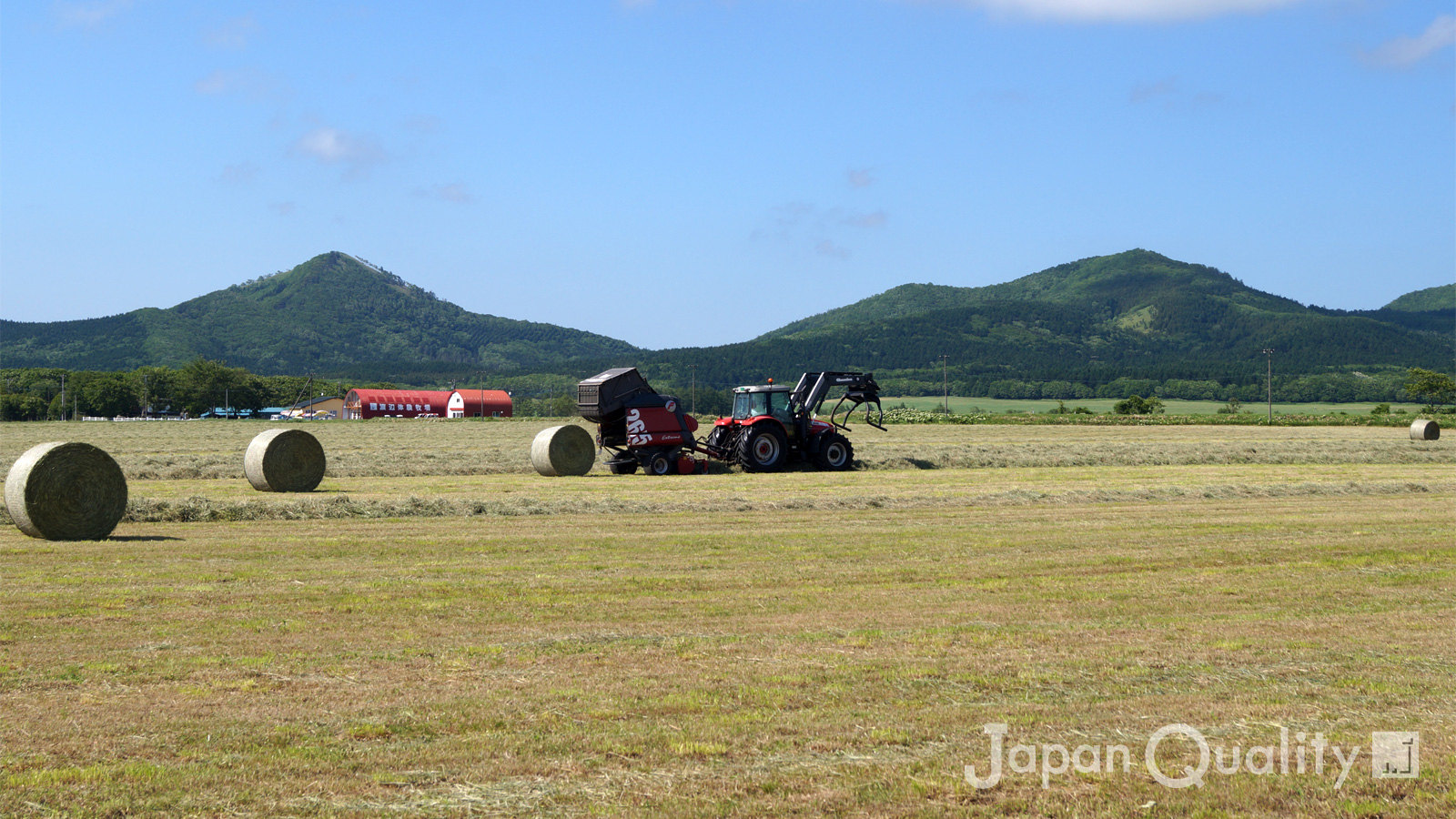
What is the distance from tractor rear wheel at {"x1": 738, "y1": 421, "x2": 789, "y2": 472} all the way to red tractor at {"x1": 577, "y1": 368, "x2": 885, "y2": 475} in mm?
21

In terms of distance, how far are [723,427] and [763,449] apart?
4.24 feet

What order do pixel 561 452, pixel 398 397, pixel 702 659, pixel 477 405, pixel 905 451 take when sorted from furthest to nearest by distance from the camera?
1. pixel 398 397
2. pixel 477 405
3. pixel 905 451
4. pixel 561 452
5. pixel 702 659

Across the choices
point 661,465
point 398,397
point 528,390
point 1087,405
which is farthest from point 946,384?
point 661,465

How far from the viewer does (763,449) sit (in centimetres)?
2614

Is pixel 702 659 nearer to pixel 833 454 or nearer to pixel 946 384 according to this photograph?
pixel 833 454

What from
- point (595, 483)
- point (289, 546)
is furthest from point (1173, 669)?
point (595, 483)

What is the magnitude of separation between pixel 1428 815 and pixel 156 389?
410 ft

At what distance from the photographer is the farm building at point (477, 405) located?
111875 millimetres

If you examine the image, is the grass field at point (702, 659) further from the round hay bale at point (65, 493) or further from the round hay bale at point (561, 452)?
the round hay bale at point (561, 452)

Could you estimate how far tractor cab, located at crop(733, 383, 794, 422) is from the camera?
26.8 metres

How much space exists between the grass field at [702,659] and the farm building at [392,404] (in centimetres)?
9727

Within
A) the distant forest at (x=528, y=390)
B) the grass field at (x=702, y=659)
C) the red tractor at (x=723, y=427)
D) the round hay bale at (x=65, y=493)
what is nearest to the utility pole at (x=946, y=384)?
the distant forest at (x=528, y=390)

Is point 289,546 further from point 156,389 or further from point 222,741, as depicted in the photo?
point 156,389

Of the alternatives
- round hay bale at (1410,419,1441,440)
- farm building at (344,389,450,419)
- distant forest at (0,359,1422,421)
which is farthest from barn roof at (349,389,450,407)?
round hay bale at (1410,419,1441,440)
